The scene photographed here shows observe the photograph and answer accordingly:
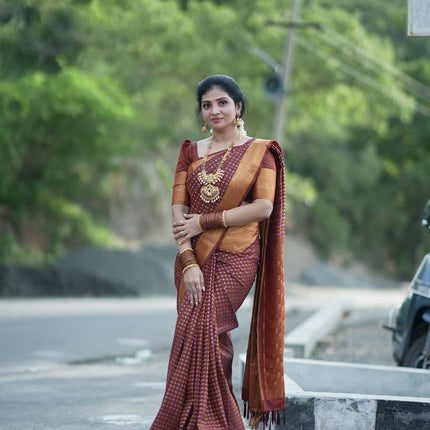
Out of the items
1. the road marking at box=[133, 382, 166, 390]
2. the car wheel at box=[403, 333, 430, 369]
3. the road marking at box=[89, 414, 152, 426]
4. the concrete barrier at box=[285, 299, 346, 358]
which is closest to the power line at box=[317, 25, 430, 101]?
the concrete barrier at box=[285, 299, 346, 358]

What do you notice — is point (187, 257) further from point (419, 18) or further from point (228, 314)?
point (419, 18)

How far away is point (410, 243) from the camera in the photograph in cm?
4584

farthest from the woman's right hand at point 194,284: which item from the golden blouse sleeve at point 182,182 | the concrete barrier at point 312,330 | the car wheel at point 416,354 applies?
the concrete barrier at point 312,330

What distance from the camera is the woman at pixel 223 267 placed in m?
4.32

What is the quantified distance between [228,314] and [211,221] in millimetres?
493

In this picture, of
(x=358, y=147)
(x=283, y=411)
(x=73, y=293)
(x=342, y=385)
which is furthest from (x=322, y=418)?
(x=358, y=147)

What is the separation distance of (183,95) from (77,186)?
5327 mm

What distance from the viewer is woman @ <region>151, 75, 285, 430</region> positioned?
4.32 metres

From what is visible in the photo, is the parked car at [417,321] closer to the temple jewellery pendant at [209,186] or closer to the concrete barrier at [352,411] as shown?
the concrete barrier at [352,411]

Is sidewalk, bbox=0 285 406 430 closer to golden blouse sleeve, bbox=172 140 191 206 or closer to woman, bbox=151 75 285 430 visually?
woman, bbox=151 75 285 430

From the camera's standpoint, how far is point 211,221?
14.5 feet

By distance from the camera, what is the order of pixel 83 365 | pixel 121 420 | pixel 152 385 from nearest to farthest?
1. pixel 121 420
2. pixel 152 385
3. pixel 83 365

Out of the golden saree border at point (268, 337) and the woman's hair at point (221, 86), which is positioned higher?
the woman's hair at point (221, 86)

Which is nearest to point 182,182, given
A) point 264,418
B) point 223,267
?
point 223,267
